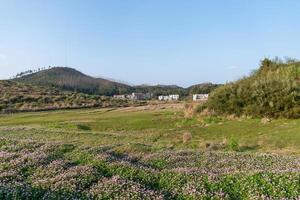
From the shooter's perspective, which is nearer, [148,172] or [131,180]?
[131,180]

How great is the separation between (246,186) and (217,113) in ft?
131

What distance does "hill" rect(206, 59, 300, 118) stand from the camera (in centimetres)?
4541

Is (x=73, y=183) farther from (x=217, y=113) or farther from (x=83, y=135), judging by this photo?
(x=217, y=113)

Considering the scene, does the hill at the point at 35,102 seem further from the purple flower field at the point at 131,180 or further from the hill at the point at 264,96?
the purple flower field at the point at 131,180

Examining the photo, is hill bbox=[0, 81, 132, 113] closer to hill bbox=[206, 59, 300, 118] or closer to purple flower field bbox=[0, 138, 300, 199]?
hill bbox=[206, 59, 300, 118]

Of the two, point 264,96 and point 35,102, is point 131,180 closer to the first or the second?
point 264,96

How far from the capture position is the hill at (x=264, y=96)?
4541cm

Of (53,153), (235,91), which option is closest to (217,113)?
(235,91)

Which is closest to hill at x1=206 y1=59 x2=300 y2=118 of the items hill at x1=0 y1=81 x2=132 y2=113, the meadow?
the meadow

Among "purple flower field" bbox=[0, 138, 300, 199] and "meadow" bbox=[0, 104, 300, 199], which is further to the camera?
"meadow" bbox=[0, 104, 300, 199]

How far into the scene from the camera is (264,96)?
47719 millimetres

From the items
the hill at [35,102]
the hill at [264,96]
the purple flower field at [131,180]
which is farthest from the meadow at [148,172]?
the hill at [35,102]

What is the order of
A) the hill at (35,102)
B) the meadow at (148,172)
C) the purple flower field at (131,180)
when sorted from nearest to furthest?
the purple flower field at (131,180) → the meadow at (148,172) → the hill at (35,102)

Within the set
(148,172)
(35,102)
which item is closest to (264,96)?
(148,172)
